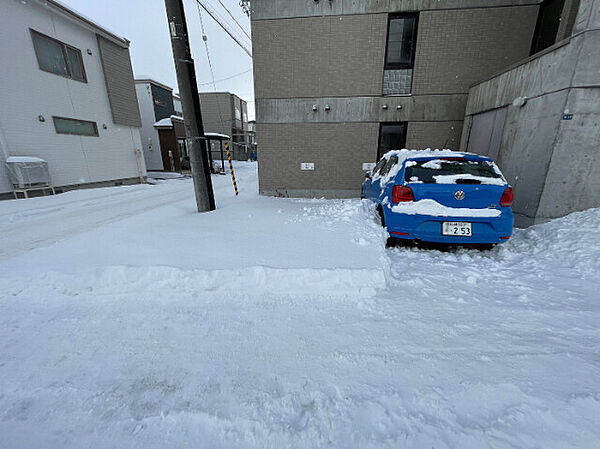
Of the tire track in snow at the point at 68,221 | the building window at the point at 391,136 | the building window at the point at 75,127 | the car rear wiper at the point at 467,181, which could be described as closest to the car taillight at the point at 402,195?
the car rear wiper at the point at 467,181

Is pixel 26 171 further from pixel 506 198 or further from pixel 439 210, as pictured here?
pixel 506 198

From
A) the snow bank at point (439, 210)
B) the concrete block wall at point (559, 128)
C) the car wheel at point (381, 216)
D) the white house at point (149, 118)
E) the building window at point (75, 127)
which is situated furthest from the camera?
the white house at point (149, 118)

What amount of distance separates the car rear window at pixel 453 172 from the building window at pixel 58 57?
13.0 m

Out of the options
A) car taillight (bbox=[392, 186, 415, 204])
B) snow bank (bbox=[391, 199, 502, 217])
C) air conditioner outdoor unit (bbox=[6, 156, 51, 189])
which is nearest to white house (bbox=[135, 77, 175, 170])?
air conditioner outdoor unit (bbox=[6, 156, 51, 189])

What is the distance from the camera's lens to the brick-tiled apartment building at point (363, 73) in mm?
6633

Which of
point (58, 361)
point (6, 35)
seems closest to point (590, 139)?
point (58, 361)

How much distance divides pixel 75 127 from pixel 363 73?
37.1ft

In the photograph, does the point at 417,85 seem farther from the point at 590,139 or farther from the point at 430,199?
the point at 430,199

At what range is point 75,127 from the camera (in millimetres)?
9969

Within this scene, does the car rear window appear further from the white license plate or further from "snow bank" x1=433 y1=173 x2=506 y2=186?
the white license plate

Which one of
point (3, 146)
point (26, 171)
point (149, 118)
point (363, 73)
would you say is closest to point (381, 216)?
point (363, 73)

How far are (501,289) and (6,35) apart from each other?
556 inches

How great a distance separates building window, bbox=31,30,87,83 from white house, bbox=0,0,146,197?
35 mm

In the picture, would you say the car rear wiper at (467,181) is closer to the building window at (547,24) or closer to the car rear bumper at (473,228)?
the car rear bumper at (473,228)
